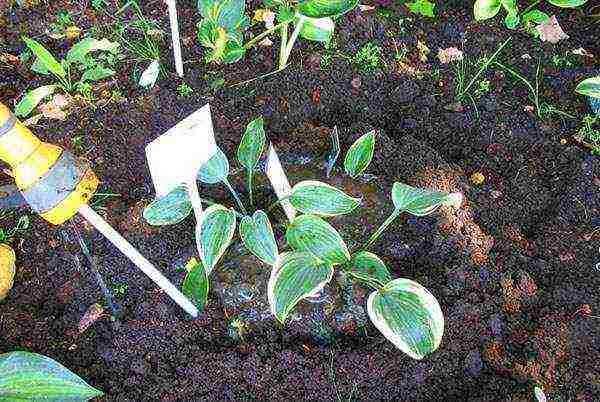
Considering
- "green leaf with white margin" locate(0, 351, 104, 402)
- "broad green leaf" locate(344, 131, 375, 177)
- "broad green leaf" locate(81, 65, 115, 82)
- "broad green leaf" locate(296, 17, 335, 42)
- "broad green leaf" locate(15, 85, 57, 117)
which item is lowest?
"broad green leaf" locate(344, 131, 375, 177)

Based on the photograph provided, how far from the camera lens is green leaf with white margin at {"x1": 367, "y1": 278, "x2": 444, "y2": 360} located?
1.14 m

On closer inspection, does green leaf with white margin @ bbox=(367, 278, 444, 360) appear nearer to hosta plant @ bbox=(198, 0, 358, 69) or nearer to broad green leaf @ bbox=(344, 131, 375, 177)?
broad green leaf @ bbox=(344, 131, 375, 177)

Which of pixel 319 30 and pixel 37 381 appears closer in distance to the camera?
pixel 37 381

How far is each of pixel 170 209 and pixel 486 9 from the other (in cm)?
108

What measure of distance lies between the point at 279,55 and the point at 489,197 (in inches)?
27.7

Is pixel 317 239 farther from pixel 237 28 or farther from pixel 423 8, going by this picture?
pixel 423 8

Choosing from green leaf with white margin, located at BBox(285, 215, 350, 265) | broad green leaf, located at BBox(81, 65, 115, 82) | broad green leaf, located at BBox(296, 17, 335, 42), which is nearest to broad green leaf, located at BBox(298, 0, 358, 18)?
broad green leaf, located at BBox(296, 17, 335, 42)

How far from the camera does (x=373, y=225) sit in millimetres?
1477

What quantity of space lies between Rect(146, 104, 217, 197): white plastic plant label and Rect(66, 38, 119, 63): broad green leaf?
2.46ft

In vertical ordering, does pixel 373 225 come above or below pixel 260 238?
below

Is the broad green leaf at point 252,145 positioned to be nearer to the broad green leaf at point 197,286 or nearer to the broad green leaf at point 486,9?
the broad green leaf at point 197,286

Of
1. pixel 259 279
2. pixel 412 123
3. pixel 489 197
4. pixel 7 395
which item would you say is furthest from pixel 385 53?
pixel 7 395

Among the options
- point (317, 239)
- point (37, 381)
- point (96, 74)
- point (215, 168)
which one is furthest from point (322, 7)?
point (37, 381)

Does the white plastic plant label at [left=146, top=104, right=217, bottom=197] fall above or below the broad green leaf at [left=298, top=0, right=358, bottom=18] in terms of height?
above
